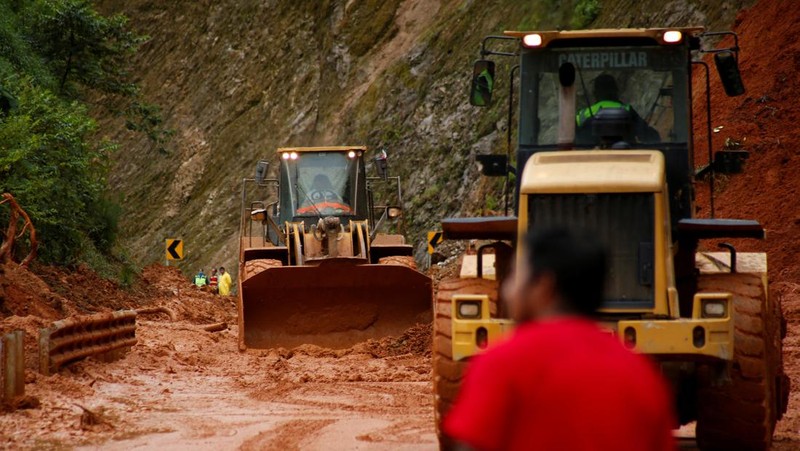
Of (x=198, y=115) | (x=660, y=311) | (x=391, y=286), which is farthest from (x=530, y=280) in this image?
(x=198, y=115)

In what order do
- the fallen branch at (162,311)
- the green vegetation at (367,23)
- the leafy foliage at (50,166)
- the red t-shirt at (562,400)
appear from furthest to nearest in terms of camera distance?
the green vegetation at (367,23) < the fallen branch at (162,311) < the leafy foliage at (50,166) < the red t-shirt at (562,400)

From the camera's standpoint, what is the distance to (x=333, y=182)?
22859mm

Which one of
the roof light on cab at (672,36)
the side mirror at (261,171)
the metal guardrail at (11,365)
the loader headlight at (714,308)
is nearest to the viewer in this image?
the loader headlight at (714,308)

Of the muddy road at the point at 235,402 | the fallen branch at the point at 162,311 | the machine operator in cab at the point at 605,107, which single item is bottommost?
the muddy road at the point at 235,402

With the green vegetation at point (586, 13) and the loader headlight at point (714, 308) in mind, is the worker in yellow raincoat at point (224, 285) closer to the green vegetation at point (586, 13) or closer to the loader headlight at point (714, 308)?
the green vegetation at point (586, 13)

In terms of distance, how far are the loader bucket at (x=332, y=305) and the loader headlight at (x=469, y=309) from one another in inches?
407

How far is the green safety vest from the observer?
1045 centimetres

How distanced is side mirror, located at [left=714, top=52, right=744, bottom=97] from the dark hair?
702 cm

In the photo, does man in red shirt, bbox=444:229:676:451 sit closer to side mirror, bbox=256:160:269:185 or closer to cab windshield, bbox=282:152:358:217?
side mirror, bbox=256:160:269:185

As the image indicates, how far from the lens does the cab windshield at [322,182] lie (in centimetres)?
2258

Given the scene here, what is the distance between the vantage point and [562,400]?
3410 mm

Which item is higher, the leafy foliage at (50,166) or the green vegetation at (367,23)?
the green vegetation at (367,23)

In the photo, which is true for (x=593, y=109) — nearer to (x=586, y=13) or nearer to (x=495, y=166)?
(x=495, y=166)

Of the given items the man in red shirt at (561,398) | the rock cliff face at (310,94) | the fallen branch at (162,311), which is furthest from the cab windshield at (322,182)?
the man in red shirt at (561,398)
